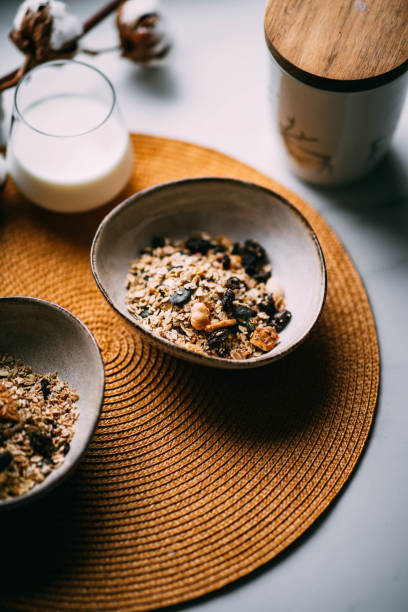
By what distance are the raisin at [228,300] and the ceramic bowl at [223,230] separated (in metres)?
0.10

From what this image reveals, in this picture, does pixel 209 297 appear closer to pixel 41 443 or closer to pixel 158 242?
pixel 158 242

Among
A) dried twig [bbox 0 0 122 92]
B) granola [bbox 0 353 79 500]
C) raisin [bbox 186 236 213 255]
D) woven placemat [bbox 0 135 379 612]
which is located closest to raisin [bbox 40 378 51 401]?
granola [bbox 0 353 79 500]

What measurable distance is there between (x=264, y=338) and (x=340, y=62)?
47cm

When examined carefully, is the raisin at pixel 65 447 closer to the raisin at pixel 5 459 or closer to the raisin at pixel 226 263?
the raisin at pixel 5 459

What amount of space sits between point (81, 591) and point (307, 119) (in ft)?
2.83

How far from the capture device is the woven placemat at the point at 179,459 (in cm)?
83

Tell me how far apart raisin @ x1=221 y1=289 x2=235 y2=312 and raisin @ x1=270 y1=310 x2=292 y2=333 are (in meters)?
0.08

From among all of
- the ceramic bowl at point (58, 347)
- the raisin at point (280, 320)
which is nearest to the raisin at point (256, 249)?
the raisin at point (280, 320)

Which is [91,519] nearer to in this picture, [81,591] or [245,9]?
[81,591]

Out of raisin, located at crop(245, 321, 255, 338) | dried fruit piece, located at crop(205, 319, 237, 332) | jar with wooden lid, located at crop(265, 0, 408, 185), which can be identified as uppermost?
jar with wooden lid, located at crop(265, 0, 408, 185)

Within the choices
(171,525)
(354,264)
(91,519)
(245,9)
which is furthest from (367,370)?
(245,9)

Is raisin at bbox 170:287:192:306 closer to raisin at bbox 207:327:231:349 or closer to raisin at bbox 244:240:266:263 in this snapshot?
raisin at bbox 207:327:231:349

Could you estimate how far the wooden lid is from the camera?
2.94 feet

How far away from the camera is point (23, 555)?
Answer: 0.84 m
